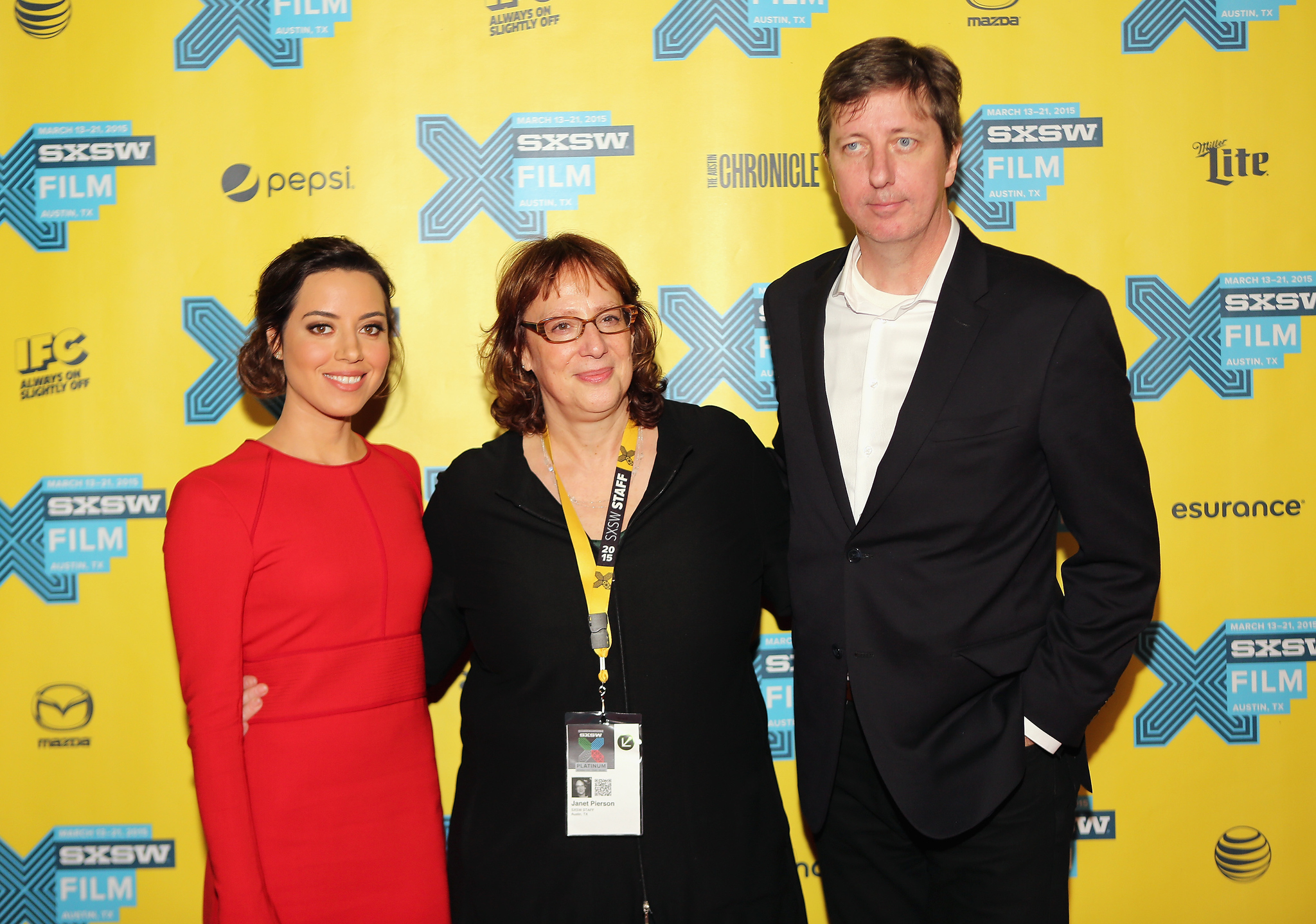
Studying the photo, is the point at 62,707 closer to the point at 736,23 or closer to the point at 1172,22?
the point at 736,23

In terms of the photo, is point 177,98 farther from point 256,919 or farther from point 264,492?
point 256,919

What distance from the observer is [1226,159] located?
2.60 meters

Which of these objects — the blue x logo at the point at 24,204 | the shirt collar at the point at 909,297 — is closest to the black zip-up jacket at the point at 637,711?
the shirt collar at the point at 909,297

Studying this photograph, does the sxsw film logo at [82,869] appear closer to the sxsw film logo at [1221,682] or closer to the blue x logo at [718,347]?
the blue x logo at [718,347]

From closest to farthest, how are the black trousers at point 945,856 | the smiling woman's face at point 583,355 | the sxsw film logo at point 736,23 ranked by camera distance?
1. the black trousers at point 945,856
2. the smiling woman's face at point 583,355
3. the sxsw film logo at point 736,23

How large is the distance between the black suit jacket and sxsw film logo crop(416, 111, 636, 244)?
1.23 metres

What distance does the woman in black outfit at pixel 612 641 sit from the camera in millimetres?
1807

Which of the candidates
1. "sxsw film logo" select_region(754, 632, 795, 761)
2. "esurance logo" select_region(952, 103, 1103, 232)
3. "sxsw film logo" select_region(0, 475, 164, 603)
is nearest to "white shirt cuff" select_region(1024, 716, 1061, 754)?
"sxsw film logo" select_region(754, 632, 795, 761)

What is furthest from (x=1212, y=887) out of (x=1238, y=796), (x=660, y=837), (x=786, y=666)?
(x=660, y=837)

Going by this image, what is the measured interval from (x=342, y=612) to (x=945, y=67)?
1.73 meters

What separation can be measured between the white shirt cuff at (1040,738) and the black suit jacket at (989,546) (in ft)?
0.07

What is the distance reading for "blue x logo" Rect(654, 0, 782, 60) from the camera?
2.57m

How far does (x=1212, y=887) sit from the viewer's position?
2.67m

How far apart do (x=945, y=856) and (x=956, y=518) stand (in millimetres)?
748
